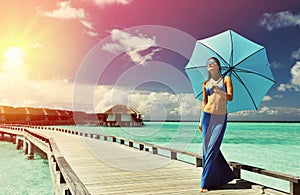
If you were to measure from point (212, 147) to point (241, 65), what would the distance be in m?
1.51

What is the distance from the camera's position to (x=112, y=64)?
11.0 m

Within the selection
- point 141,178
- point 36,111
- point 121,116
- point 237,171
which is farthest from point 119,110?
point 237,171

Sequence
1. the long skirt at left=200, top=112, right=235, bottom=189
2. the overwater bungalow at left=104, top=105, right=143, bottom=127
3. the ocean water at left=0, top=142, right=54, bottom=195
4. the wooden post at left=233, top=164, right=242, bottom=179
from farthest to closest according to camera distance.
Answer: the overwater bungalow at left=104, top=105, right=143, bottom=127
the ocean water at left=0, top=142, right=54, bottom=195
the wooden post at left=233, top=164, right=242, bottom=179
the long skirt at left=200, top=112, right=235, bottom=189

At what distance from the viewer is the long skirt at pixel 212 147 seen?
189 inches

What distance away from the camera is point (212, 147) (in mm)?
4844

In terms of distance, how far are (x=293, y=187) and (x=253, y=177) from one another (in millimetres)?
10359

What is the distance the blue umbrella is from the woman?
9.6 inches

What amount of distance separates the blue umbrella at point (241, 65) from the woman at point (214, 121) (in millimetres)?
244

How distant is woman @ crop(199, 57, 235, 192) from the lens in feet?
15.8

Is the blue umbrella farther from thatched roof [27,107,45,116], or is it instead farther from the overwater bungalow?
thatched roof [27,107,45,116]

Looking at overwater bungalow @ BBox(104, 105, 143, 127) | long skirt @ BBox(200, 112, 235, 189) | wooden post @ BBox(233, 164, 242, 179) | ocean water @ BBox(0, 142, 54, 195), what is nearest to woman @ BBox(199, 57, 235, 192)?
long skirt @ BBox(200, 112, 235, 189)

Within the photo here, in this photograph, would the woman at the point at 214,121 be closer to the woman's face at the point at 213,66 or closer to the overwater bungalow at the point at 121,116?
the woman's face at the point at 213,66

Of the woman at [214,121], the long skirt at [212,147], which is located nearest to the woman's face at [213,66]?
the woman at [214,121]

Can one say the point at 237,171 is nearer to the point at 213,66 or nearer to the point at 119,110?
the point at 213,66
